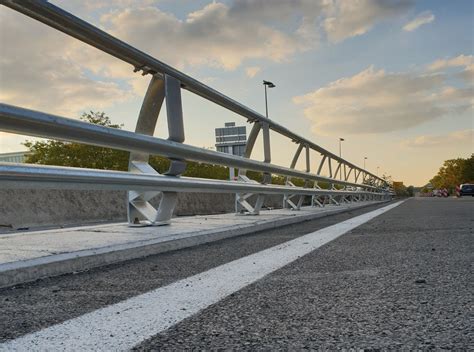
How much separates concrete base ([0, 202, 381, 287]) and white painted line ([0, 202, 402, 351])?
27.9 inches

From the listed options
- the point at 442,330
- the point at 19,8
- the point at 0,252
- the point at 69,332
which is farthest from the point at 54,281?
the point at 442,330

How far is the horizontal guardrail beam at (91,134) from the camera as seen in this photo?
8.82 ft

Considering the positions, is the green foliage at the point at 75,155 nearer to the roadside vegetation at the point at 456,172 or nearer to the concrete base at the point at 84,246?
the concrete base at the point at 84,246

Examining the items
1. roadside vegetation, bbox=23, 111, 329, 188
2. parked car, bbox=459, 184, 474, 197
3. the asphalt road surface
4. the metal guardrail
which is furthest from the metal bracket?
parked car, bbox=459, 184, 474, 197

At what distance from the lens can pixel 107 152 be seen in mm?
48375

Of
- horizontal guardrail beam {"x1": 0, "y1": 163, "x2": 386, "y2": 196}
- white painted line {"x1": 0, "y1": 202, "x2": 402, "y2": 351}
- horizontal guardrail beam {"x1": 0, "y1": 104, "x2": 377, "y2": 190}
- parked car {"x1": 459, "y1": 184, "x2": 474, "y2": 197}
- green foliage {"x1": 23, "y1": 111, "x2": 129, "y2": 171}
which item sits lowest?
Result: white painted line {"x1": 0, "y1": 202, "x2": 402, "y2": 351}

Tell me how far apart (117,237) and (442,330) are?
2.65 meters

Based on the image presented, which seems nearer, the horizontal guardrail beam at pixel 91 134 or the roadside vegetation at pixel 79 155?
the horizontal guardrail beam at pixel 91 134

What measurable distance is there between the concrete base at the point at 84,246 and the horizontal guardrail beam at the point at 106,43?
1.41 meters

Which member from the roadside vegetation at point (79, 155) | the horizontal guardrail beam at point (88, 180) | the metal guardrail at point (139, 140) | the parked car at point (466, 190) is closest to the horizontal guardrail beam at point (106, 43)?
the metal guardrail at point (139, 140)

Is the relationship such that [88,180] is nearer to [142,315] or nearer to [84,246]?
[84,246]

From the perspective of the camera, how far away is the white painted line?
1491mm

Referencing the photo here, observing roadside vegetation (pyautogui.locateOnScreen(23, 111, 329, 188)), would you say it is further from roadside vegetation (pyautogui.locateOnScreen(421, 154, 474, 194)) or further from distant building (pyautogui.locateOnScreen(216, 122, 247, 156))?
roadside vegetation (pyautogui.locateOnScreen(421, 154, 474, 194))

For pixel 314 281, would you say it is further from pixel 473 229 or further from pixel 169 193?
pixel 473 229
